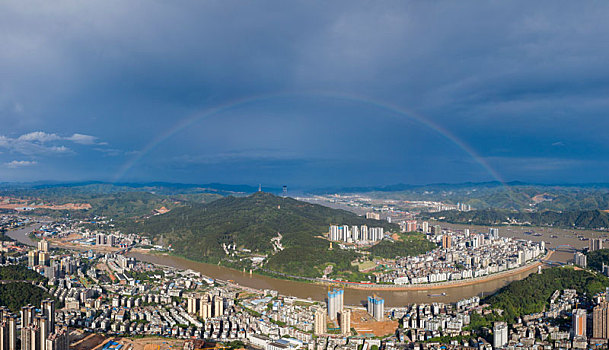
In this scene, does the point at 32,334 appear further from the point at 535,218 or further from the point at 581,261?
the point at 535,218

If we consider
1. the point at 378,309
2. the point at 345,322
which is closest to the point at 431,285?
the point at 378,309

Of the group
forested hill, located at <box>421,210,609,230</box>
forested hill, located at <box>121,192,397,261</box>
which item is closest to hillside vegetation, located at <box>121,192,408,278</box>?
forested hill, located at <box>121,192,397,261</box>

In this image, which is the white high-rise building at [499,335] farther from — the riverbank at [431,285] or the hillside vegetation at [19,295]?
the hillside vegetation at [19,295]

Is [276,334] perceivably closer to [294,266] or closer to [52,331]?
[52,331]

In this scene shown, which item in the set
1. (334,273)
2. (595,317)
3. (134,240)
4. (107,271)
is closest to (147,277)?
(107,271)

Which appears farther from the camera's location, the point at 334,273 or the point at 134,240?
the point at 134,240

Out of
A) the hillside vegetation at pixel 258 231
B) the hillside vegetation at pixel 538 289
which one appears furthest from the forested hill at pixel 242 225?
the hillside vegetation at pixel 538 289
